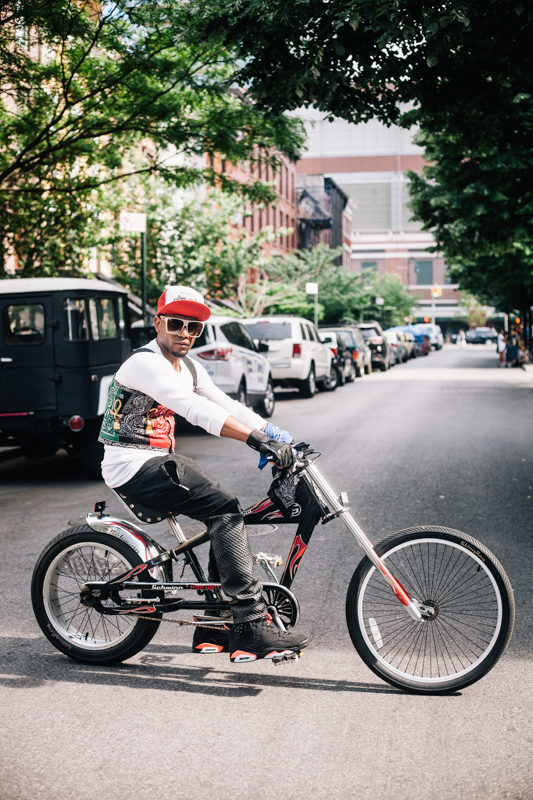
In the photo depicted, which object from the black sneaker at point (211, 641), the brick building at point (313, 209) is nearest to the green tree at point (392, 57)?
the black sneaker at point (211, 641)

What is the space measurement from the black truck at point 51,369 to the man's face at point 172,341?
521 cm

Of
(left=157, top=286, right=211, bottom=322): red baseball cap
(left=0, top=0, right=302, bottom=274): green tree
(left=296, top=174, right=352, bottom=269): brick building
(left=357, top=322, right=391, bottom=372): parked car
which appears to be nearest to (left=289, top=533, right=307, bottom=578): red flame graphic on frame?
(left=157, top=286, right=211, bottom=322): red baseball cap

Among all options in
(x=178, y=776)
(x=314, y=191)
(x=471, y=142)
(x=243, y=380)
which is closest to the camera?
(x=178, y=776)

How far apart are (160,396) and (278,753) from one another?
1591 mm

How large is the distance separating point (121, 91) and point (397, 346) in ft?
107

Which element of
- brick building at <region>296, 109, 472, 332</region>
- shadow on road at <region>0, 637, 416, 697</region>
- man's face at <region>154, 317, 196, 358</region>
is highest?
brick building at <region>296, 109, 472, 332</region>

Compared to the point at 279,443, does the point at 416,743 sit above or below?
below

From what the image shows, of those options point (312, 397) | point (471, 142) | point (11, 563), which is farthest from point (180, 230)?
point (11, 563)

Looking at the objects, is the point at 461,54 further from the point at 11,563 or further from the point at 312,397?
the point at 312,397

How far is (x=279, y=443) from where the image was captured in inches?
152

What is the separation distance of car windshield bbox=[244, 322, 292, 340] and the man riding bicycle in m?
16.6

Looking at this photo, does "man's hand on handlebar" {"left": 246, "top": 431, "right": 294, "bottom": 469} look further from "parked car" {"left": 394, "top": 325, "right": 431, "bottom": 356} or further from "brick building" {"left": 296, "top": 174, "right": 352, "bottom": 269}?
"brick building" {"left": 296, "top": 174, "right": 352, "bottom": 269}

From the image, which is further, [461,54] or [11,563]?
[461,54]

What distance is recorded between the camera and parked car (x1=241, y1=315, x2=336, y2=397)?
20.8 metres
